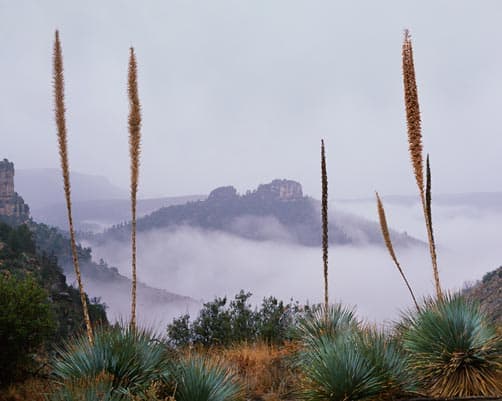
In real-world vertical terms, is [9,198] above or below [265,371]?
above

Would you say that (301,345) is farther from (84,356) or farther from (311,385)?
(84,356)

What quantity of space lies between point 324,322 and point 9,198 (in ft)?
424

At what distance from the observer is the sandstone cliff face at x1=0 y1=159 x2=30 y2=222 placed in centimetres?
12412

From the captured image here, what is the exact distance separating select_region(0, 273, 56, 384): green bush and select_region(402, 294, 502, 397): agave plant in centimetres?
587

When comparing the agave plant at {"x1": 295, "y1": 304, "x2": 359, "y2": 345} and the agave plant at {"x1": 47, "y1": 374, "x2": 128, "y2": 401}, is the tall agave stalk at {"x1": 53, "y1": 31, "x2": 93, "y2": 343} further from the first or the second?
the agave plant at {"x1": 295, "y1": 304, "x2": 359, "y2": 345}

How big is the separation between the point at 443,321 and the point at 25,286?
6.83m

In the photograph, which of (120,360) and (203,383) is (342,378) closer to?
(203,383)

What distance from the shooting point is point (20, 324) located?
8828 millimetres

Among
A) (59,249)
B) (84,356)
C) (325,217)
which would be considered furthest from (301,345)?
(59,249)

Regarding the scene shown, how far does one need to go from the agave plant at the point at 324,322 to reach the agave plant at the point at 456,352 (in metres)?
1.68

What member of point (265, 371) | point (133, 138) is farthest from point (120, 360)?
point (265, 371)

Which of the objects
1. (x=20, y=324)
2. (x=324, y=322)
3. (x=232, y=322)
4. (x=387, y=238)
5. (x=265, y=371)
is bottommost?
(x=232, y=322)

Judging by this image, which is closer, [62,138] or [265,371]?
[62,138]

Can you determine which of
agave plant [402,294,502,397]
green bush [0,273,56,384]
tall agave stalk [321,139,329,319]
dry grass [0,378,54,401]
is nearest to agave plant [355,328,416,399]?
agave plant [402,294,502,397]
